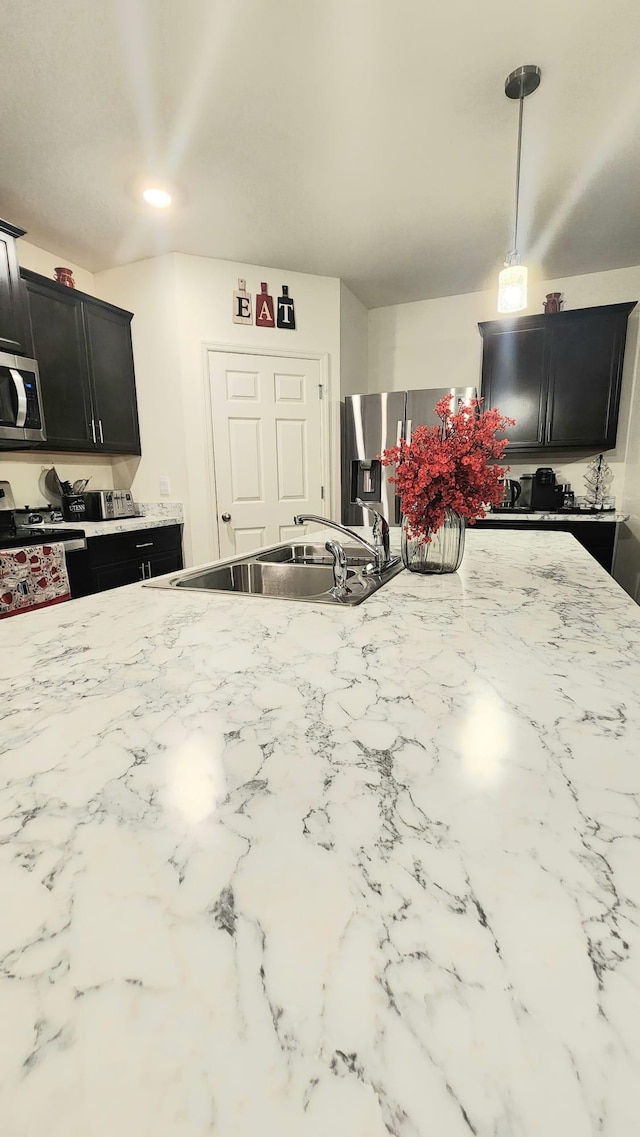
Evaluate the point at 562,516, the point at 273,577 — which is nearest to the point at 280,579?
the point at 273,577

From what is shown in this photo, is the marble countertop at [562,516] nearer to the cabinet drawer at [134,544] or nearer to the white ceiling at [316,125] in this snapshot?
the white ceiling at [316,125]

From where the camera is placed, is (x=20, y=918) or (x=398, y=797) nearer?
(x=20, y=918)

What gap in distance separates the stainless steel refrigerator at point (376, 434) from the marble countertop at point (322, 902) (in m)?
3.02

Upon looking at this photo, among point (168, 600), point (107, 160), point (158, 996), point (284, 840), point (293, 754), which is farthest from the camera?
point (107, 160)

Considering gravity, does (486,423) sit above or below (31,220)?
below

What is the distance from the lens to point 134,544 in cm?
303

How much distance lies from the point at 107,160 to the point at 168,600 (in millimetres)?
2325

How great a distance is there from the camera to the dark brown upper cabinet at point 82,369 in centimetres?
279

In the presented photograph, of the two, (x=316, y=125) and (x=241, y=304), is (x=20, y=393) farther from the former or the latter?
(x=316, y=125)

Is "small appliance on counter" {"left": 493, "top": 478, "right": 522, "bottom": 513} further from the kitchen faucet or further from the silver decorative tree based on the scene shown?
the kitchen faucet

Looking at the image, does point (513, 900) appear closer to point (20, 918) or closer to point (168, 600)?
point (20, 918)

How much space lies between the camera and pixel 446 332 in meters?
4.05

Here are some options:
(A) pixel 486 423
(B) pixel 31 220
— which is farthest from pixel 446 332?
(A) pixel 486 423

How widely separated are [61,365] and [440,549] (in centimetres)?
269
